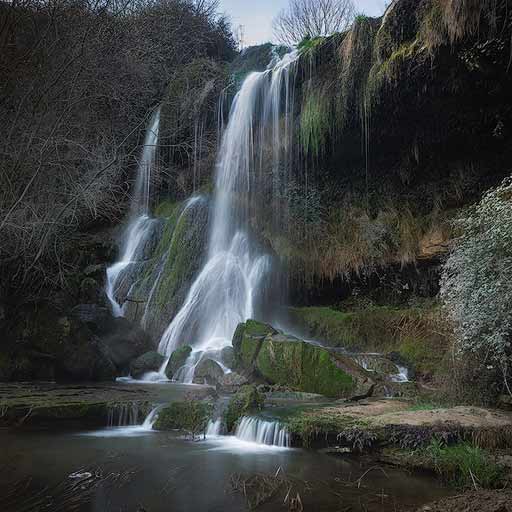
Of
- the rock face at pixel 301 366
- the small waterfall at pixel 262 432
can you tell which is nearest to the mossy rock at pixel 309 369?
the rock face at pixel 301 366

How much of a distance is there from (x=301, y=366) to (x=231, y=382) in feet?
4.31

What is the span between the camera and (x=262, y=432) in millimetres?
5727

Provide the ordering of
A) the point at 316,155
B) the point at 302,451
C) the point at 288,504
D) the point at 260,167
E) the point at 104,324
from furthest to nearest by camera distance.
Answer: the point at 260,167 < the point at 316,155 < the point at 104,324 < the point at 302,451 < the point at 288,504

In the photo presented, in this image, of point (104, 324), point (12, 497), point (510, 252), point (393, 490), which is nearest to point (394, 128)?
point (510, 252)

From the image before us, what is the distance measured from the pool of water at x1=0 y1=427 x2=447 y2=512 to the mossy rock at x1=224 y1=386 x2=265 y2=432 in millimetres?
427

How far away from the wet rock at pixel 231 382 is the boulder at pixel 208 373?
0.48ft

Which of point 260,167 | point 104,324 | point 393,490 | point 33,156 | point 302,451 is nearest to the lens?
point 393,490

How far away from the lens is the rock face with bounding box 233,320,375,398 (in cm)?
762

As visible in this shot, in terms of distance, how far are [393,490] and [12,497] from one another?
319 cm

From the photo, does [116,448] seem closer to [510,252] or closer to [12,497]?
[12,497]

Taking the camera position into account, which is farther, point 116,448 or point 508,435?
point 116,448

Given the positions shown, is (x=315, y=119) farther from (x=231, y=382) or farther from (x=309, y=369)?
(x=231, y=382)

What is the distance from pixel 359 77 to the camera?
1098 centimetres

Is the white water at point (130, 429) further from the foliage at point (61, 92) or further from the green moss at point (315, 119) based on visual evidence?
the green moss at point (315, 119)
